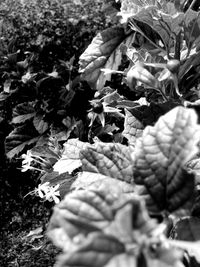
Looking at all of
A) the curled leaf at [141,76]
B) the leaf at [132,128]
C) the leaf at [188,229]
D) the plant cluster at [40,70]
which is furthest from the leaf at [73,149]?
the plant cluster at [40,70]

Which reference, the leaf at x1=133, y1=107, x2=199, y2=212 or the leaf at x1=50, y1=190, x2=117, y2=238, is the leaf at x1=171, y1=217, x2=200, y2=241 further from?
the leaf at x1=50, y1=190, x2=117, y2=238

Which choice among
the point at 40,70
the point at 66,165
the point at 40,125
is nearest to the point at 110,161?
the point at 66,165

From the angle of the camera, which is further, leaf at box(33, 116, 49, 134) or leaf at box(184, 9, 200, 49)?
leaf at box(33, 116, 49, 134)

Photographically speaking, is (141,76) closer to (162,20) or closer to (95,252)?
(162,20)

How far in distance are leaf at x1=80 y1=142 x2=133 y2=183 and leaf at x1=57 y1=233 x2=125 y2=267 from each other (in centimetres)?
36

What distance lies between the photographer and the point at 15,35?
A: 314cm

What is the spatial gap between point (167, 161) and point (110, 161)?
217 mm

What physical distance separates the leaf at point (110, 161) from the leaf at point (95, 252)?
36 cm

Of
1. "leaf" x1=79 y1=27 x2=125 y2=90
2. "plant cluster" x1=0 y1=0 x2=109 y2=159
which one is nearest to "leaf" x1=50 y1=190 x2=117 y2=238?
"leaf" x1=79 y1=27 x2=125 y2=90

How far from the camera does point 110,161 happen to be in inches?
35.7

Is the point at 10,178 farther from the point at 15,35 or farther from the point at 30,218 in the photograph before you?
the point at 15,35

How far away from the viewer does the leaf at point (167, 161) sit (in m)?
0.70

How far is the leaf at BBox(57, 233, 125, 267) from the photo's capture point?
0.47 metres

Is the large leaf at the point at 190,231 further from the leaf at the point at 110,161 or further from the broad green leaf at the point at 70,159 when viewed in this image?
the broad green leaf at the point at 70,159
